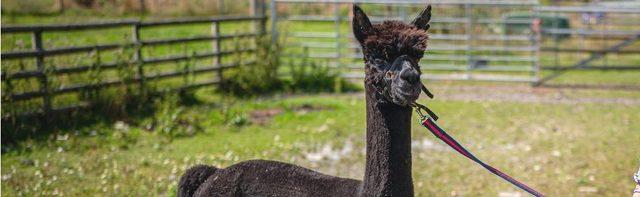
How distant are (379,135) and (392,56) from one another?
0.44 metres

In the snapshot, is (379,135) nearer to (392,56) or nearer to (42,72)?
(392,56)

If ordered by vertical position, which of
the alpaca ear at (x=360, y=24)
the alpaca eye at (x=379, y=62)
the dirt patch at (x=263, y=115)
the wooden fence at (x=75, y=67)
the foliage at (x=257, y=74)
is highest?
the alpaca ear at (x=360, y=24)

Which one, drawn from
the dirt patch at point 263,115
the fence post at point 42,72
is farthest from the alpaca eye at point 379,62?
the fence post at point 42,72

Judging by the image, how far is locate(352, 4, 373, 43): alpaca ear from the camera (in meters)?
3.74

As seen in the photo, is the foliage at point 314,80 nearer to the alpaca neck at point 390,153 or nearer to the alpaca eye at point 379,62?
the alpaca neck at point 390,153

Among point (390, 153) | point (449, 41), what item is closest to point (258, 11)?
point (449, 41)

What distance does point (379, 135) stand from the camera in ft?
12.8

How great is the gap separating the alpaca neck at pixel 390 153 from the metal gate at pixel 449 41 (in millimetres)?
Answer: 10312

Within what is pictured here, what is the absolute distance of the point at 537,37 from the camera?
50.8 ft

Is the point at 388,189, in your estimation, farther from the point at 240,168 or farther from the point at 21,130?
the point at 21,130

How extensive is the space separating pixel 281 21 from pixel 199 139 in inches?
269

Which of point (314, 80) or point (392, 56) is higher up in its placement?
point (392, 56)

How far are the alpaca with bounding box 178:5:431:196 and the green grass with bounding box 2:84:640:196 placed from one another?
2.24 meters

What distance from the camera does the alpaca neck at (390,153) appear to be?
382 cm
